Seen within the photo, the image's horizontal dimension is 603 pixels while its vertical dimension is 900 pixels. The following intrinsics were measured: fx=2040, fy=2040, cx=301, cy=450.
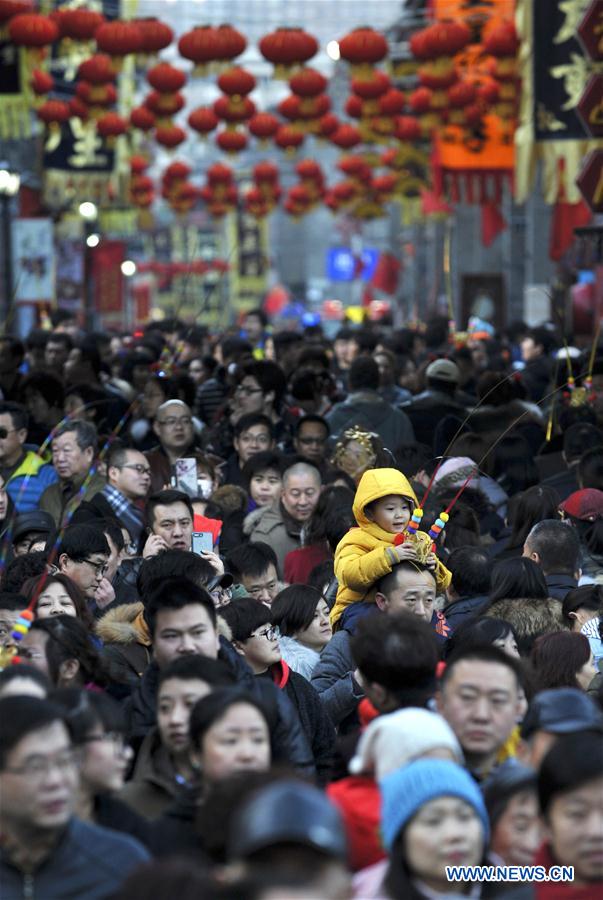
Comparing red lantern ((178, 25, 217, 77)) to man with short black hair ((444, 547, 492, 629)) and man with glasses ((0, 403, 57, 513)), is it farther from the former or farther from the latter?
man with short black hair ((444, 547, 492, 629))

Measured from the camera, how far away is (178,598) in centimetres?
636

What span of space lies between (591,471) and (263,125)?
20308 mm

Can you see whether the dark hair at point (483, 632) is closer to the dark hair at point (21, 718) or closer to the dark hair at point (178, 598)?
the dark hair at point (178, 598)

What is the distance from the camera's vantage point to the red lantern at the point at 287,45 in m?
22.8

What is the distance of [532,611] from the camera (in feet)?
24.8

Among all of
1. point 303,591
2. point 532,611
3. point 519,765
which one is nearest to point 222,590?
point 303,591

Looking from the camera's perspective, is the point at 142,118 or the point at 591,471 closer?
the point at 591,471

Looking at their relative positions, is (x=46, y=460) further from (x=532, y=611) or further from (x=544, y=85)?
(x=544, y=85)

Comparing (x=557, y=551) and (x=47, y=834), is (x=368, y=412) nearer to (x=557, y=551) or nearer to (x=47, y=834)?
(x=557, y=551)

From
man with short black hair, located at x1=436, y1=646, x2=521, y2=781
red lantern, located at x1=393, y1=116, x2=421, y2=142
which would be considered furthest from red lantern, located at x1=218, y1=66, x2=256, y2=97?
man with short black hair, located at x1=436, y1=646, x2=521, y2=781

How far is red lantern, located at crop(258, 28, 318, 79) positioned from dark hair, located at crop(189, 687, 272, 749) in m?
18.1

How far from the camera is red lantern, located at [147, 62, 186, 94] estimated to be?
1005 inches

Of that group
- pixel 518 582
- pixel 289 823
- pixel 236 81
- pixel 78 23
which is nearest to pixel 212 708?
pixel 289 823

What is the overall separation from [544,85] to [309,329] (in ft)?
12.3
